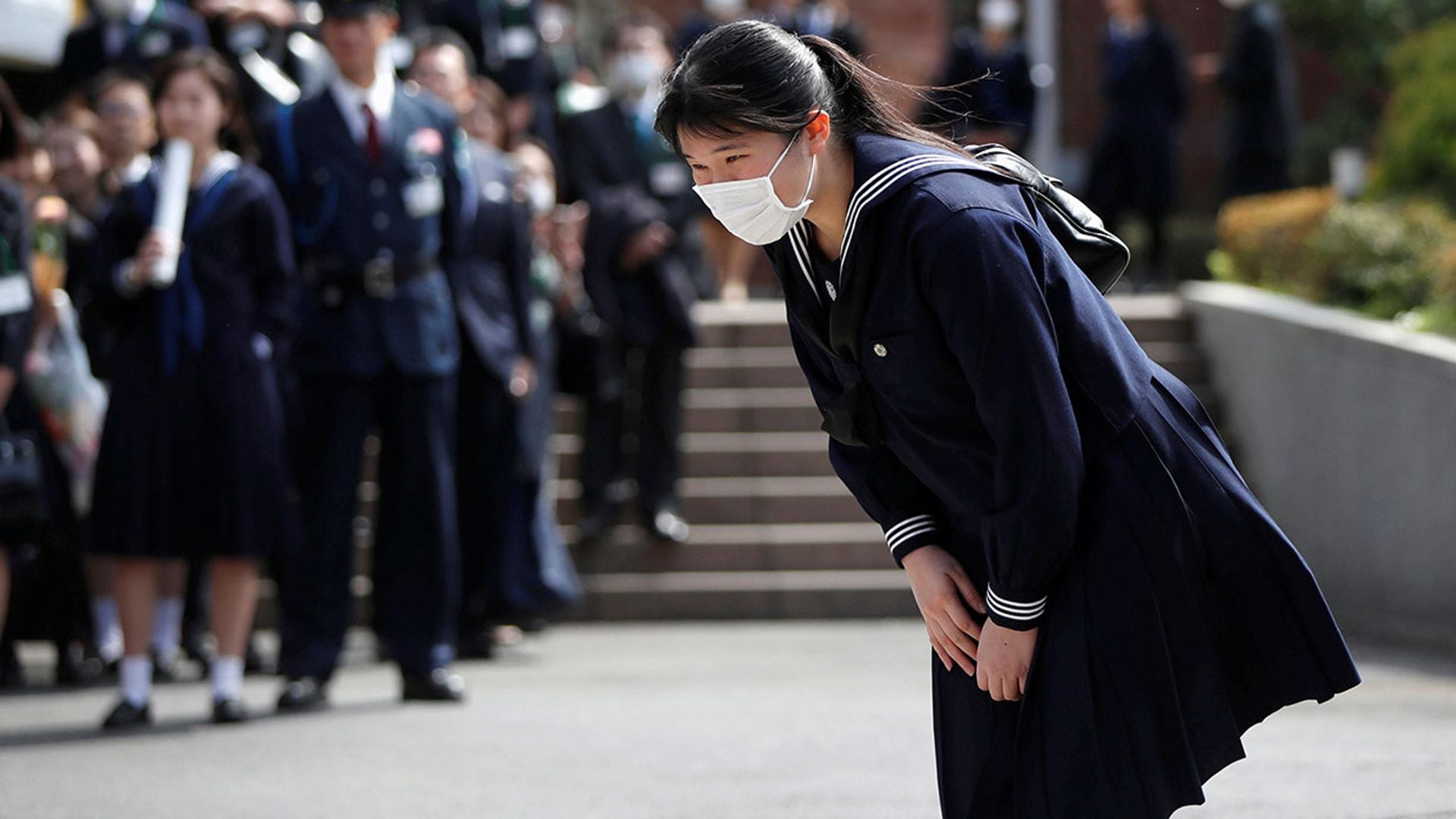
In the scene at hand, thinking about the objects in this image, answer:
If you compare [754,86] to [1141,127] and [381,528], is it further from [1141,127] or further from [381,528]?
[1141,127]

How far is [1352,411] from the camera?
10.1 m

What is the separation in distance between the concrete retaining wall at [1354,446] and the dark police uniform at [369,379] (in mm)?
4255

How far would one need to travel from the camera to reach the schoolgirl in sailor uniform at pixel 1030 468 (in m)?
3.14

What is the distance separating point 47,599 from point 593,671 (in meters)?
2.19

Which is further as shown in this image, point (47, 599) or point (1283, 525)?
point (1283, 525)

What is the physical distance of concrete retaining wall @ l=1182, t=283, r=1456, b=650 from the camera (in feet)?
30.3

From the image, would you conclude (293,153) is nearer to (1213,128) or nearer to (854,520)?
(854,520)

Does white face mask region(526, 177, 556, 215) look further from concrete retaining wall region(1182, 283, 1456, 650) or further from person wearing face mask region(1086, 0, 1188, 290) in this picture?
person wearing face mask region(1086, 0, 1188, 290)

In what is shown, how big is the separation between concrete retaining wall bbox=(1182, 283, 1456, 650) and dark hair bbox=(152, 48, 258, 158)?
5.07 metres

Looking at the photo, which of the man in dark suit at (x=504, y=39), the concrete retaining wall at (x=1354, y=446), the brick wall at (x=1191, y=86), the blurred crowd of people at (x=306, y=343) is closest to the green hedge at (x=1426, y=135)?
the concrete retaining wall at (x=1354, y=446)

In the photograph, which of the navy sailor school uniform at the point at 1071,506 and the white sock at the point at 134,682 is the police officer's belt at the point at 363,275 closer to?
the white sock at the point at 134,682

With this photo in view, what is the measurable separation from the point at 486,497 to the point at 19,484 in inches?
110

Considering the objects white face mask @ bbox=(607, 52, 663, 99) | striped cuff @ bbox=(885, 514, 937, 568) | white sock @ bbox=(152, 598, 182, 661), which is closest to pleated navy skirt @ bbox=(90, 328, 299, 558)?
white sock @ bbox=(152, 598, 182, 661)

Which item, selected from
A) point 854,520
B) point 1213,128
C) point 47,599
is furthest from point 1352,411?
point 1213,128
